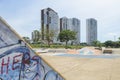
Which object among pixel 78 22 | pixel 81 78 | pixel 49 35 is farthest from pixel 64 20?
pixel 81 78

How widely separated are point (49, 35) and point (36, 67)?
221 feet

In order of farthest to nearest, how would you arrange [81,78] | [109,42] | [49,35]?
[109,42] < [49,35] < [81,78]

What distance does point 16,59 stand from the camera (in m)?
4.57

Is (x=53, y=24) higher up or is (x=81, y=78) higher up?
(x=53, y=24)

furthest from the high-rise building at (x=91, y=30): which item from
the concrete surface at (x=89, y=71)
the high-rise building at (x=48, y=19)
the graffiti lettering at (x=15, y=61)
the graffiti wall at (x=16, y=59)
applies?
the graffiti lettering at (x=15, y=61)

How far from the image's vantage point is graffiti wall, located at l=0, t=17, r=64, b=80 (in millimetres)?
4340

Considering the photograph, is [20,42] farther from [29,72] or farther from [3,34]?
[29,72]

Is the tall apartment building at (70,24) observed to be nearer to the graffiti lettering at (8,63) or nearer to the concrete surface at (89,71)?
the concrete surface at (89,71)

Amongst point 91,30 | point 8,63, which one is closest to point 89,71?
point 8,63

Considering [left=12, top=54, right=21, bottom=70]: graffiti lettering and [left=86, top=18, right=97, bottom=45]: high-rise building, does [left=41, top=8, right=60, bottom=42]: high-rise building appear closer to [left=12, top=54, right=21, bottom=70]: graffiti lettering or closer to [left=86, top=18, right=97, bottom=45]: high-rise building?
[left=86, top=18, right=97, bottom=45]: high-rise building

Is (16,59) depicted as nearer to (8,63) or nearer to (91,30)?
(8,63)

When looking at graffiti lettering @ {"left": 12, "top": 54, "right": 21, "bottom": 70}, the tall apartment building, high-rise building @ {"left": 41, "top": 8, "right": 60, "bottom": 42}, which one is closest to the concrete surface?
graffiti lettering @ {"left": 12, "top": 54, "right": 21, "bottom": 70}

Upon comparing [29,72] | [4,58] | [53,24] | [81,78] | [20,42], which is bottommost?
[81,78]

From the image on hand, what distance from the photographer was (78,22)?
173 meters
